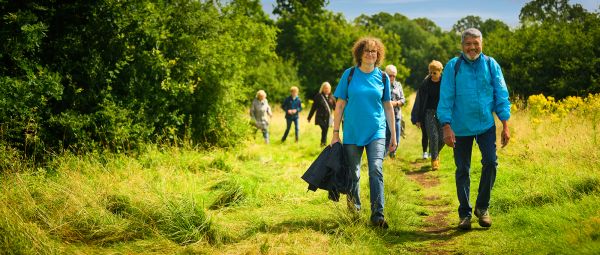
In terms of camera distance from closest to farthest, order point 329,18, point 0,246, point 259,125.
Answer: point 0,246
point 259,125
point 329,18

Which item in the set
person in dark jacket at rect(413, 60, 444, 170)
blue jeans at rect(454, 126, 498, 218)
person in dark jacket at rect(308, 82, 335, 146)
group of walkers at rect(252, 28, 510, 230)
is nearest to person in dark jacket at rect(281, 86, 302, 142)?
person in dark jacket at rect(308, 82, 335, 146)

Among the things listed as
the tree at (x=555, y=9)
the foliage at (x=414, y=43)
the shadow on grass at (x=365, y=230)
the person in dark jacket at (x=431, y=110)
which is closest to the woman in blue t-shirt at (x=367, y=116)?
the shadow on grass at (x=365, y=230)

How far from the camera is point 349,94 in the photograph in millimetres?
6250

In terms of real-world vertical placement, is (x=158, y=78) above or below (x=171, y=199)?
above

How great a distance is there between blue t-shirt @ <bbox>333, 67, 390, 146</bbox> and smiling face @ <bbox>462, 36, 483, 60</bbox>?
3.08ft

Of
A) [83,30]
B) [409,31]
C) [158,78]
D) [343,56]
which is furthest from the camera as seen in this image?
[409,31]

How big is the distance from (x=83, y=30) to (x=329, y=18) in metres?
33.8

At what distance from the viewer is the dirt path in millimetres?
5461

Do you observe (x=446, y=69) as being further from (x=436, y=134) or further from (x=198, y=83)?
(x=198, y=83)

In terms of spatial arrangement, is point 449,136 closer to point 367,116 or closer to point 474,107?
point 474,107

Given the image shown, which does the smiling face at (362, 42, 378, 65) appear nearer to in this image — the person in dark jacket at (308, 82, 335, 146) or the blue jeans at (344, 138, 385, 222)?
the blue jeans at (344, 138, 385, 222)

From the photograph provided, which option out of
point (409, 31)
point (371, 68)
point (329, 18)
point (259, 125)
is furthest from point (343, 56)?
point (409, 31)

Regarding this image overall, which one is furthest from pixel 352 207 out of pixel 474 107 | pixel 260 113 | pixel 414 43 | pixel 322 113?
pixel 414 43

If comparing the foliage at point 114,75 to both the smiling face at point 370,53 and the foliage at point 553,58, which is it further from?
the foliage at point 553,58
